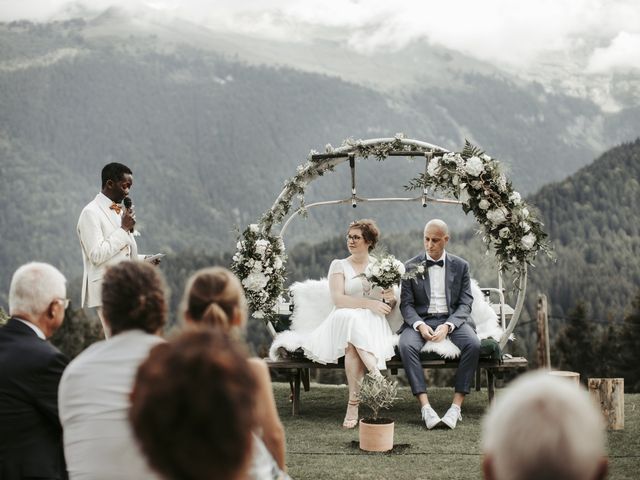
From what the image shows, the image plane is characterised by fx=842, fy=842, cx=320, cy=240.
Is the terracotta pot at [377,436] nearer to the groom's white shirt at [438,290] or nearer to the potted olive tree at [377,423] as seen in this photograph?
the potted olive tree at [377,423]

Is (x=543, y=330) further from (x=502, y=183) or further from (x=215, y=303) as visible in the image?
(x=215, y=303)

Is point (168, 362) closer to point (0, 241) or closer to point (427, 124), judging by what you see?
point (0, 241)

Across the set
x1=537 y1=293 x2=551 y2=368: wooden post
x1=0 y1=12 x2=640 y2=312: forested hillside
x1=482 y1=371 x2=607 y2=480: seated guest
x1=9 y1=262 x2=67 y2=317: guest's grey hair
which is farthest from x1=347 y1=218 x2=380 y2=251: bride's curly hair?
x1=0 y1=12 x2=640 y2=312: forested hillside

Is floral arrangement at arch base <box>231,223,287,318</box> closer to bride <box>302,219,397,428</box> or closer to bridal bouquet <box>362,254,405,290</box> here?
bride <box>302,219,397,428</box>

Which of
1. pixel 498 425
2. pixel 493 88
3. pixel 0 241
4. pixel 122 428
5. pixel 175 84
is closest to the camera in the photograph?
pixel 498 425

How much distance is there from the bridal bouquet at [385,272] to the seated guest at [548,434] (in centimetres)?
600

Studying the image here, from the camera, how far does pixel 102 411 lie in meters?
2.79

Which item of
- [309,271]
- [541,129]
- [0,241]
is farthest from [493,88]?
[309,271]

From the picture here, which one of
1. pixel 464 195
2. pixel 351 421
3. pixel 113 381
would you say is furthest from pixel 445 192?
pixel 113 381

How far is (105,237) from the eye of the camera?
627 cm

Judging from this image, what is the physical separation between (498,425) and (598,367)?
3857cm

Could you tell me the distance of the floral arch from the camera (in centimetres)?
789

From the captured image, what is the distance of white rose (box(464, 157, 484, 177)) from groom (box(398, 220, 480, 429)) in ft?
1.88

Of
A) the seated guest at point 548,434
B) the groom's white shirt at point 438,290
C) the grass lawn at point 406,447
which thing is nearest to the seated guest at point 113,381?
the seated guest at point 548,434
